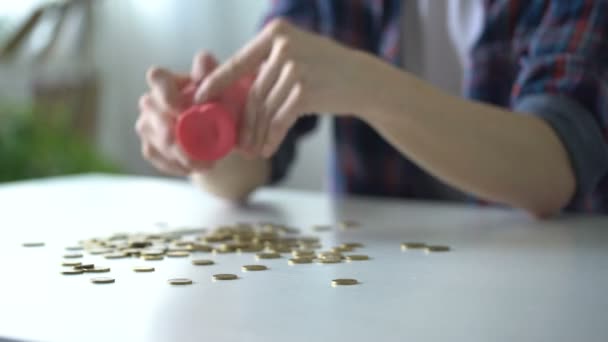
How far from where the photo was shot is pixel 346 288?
679 mm

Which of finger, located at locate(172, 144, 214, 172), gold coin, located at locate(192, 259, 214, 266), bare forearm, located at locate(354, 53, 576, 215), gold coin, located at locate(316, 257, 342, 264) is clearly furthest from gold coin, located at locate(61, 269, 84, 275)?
bare forearm, located at locate(354, 53, 576, 215)

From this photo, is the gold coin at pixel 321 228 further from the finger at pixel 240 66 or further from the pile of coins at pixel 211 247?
the finger at pixel 240 66

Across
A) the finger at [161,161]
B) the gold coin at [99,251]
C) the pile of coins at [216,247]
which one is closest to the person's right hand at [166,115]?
the finger at [161,161]

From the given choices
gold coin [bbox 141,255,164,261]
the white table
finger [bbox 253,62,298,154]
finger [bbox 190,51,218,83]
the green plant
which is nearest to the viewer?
the white table

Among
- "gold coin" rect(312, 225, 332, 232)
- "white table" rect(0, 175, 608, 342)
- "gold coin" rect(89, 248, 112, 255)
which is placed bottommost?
"white table" rect(0, 175, 608, 342)

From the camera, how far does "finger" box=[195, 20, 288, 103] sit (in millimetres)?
980

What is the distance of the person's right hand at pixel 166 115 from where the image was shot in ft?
3.38

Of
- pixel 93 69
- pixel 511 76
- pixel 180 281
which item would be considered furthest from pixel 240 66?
pixel 93 69

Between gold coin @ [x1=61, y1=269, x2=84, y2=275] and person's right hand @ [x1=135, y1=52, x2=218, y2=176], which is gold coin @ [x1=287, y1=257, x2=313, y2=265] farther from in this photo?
person's right hand @ [x1=135, y1=52, x2=218, y2=176]

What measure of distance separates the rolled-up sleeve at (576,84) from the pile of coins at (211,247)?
35 cm

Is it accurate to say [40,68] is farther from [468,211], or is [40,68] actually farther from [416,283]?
[416,283]

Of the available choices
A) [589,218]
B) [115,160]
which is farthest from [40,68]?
[589,218]

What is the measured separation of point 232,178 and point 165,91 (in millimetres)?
250

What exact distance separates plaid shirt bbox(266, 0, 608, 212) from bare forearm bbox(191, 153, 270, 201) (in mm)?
98
